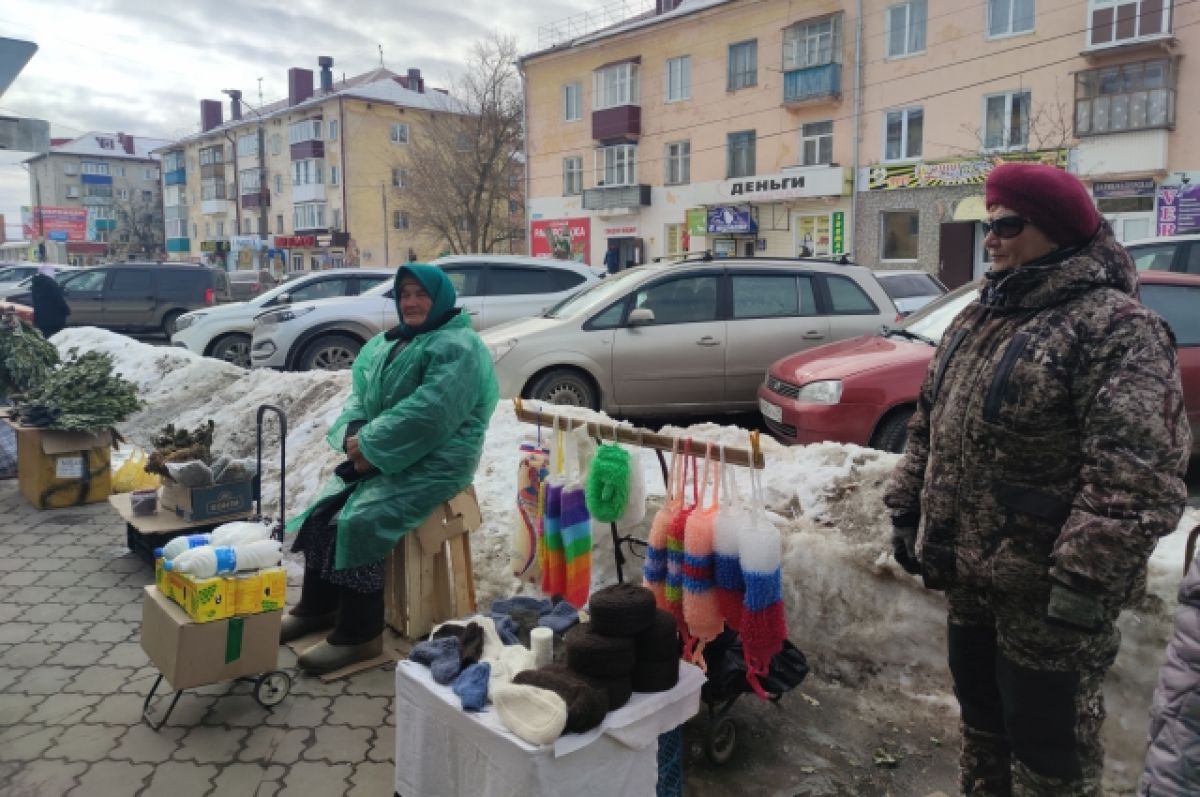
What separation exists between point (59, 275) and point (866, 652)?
2182 cm

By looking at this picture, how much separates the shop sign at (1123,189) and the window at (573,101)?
20.4m

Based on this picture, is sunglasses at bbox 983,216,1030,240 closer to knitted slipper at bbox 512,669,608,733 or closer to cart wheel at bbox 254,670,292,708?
knitted slipper at bbox 512,669,608,733

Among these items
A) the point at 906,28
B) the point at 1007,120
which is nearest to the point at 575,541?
the point at 1007,120

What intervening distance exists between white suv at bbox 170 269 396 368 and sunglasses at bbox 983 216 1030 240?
38.1 feet

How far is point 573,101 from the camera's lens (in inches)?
Result: 1480

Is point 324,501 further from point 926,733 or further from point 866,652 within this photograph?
point 926,733

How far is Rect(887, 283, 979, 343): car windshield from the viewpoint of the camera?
6.96 metres

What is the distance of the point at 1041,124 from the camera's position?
24.4 meters

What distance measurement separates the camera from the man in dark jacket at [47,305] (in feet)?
45.6

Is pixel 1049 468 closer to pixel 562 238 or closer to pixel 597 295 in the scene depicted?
pixel 597 295

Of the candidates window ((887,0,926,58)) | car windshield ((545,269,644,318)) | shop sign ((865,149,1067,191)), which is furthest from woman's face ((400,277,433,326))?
window ((887,0,926,58))

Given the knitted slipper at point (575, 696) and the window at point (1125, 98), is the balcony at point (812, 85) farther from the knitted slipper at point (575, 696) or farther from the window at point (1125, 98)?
the knitted slipper at point (575, 696)

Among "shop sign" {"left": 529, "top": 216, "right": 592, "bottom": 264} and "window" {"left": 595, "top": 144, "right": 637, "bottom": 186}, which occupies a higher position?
"window" {"left": 595, "top": 144, "right": 637, "bottom": 186}

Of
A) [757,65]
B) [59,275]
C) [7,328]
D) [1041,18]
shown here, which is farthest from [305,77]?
[7,328]
